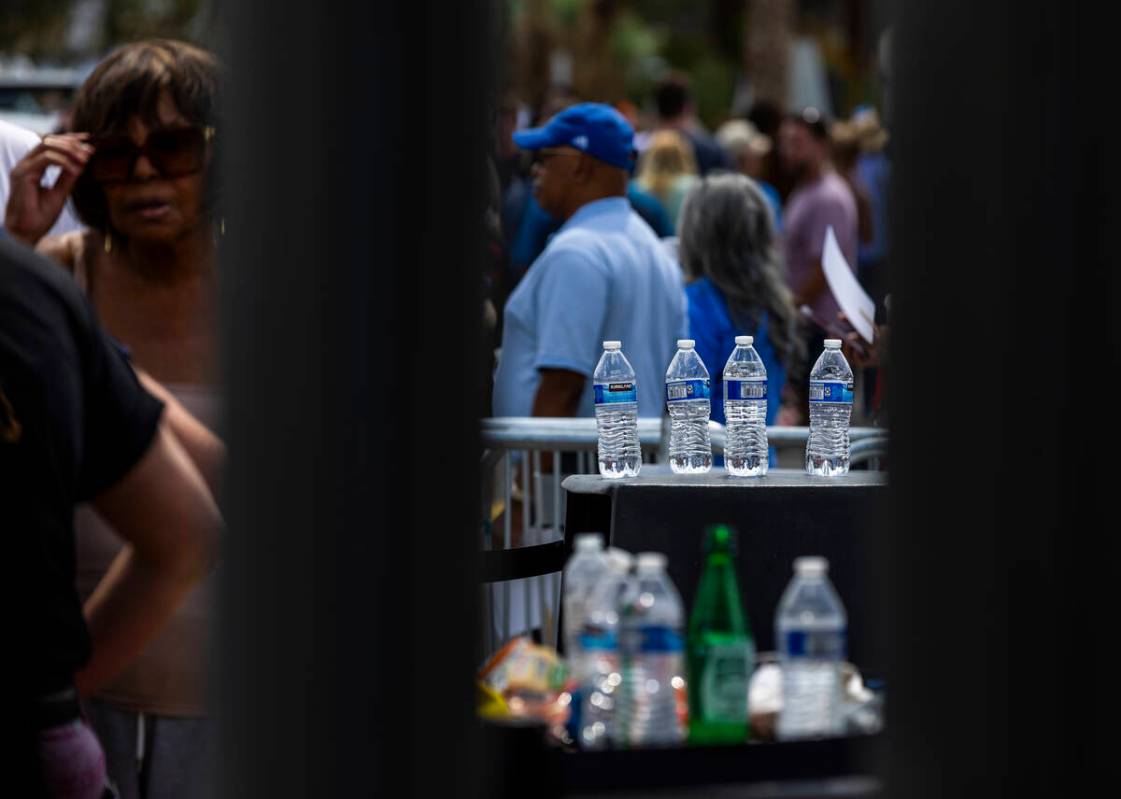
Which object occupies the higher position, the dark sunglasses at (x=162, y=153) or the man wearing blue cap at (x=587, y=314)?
the dark sunglasses at (x=162, y=153)

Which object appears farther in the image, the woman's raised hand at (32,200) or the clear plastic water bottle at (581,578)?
the woman's raised hand at (32,200)

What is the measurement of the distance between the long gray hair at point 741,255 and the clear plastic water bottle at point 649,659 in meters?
3.50

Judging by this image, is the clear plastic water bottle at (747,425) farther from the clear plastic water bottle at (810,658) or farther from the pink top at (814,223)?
the pink top at (814,223)

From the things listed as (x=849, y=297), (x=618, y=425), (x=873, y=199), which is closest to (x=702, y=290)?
(x=849, y=297)

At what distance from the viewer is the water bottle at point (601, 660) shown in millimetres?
2904

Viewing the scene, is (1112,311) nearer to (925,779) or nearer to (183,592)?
(925,779)

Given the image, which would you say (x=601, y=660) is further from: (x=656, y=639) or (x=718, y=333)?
(x=718, y=333)

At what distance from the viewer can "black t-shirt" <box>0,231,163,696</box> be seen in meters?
2.82

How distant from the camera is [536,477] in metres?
5.34

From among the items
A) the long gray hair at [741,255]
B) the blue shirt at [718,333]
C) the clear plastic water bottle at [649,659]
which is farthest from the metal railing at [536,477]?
the clear plastic water bottle at [649,659]

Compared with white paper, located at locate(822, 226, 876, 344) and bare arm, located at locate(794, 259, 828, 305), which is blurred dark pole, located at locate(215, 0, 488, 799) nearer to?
white paper, located at locate(822, 226, 876, 344)

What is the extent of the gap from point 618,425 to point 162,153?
1315 millimetres

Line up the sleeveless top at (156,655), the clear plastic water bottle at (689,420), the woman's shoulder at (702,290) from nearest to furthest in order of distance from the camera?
the sleeveless top at (156,655), the clear plastic water bottle at (689,420), the woman's shoulder at (702,290)

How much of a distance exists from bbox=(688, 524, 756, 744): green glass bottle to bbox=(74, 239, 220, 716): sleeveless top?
1082mm
